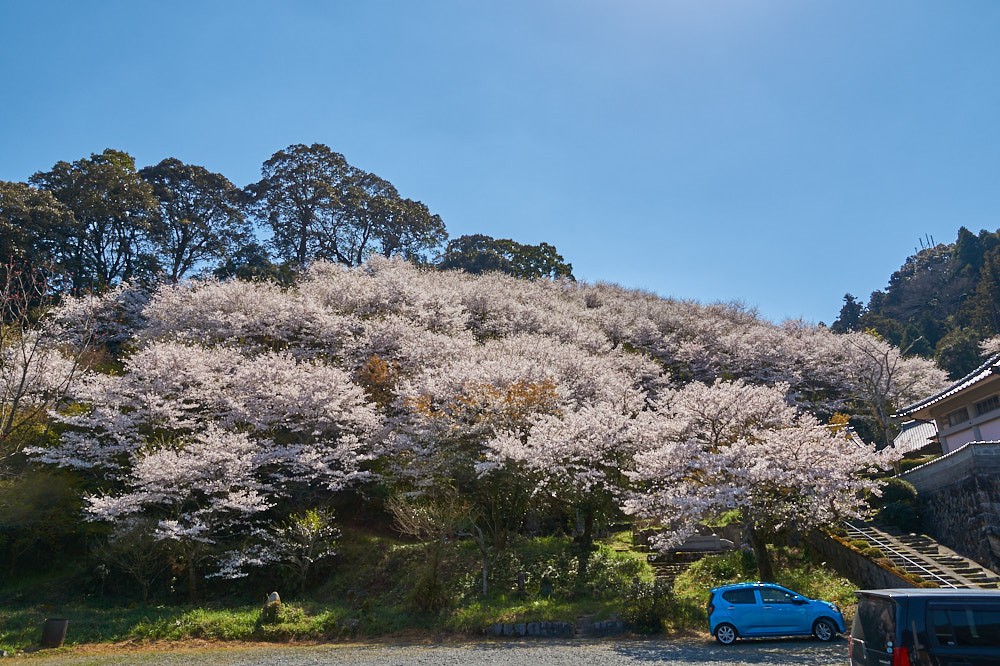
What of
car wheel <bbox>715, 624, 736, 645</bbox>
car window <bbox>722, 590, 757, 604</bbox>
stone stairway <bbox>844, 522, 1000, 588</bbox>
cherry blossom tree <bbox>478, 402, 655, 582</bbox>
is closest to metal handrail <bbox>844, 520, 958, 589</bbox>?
stone stairway <bbox>844, 522, 1000, 588</bbox>

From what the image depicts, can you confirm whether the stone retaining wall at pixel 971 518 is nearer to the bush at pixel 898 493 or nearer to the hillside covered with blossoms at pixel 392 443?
the bush at pixel 898 493

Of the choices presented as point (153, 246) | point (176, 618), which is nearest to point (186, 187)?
point (153, 246)

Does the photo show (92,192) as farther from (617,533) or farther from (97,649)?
(617,533)

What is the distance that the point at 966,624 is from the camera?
6.07m

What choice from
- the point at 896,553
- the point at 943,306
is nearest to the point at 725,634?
the point at 896,553

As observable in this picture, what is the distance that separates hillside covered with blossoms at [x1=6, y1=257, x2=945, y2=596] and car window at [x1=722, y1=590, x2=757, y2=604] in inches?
80.7

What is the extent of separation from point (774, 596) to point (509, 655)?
6.20m

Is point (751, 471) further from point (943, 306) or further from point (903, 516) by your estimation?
point (943, 306)

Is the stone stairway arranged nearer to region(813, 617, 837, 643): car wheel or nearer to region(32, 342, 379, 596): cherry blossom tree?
region(813, 617, 837, 643): car wheel

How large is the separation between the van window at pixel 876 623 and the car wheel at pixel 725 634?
7.69m

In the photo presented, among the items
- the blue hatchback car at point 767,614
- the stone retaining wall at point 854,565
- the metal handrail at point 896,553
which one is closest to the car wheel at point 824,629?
the blue hatchback car at point 767,614

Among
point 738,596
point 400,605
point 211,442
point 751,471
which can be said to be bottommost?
point 400,605

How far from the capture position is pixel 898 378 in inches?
1544

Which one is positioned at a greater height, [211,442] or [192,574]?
[211,442]
